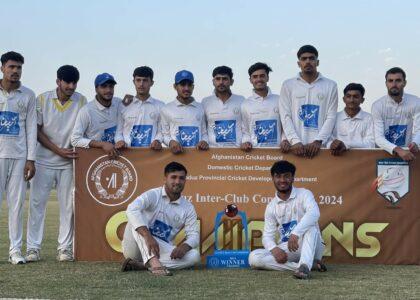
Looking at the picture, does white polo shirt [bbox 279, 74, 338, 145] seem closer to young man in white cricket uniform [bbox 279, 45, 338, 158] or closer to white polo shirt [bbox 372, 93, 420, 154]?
young man in white cricket uniform [bbox 279, 45, 338, 158]

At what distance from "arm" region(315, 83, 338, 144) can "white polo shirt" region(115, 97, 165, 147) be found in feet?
6.88

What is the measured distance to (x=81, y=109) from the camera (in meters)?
9.09

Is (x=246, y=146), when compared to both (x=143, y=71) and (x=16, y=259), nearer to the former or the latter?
(x=143, y=71)

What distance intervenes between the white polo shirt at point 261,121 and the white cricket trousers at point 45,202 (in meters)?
2.38

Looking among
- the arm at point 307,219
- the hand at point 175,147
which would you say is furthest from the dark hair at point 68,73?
the arm at point 307,219

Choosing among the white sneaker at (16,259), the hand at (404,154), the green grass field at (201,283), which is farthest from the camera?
A: the hand at (404,154)

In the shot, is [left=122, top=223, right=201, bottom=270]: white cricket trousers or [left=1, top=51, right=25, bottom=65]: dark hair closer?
[left=122, top=223, right=201, bottom=270]: white cricket trousers

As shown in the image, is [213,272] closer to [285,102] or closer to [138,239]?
[138,239]

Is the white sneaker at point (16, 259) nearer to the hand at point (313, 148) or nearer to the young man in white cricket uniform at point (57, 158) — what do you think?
the young man in white cricket uniform at point (57, 158)

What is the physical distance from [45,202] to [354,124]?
414 centimetres

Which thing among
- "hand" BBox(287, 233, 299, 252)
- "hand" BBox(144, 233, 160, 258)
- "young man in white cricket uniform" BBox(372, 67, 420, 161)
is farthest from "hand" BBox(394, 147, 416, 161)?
"hand" BBox(144, 233, 160, 258)

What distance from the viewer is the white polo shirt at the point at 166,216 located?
26.6 ft

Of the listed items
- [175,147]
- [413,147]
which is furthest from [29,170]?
[413,147]

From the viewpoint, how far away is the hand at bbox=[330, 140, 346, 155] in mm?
8930
